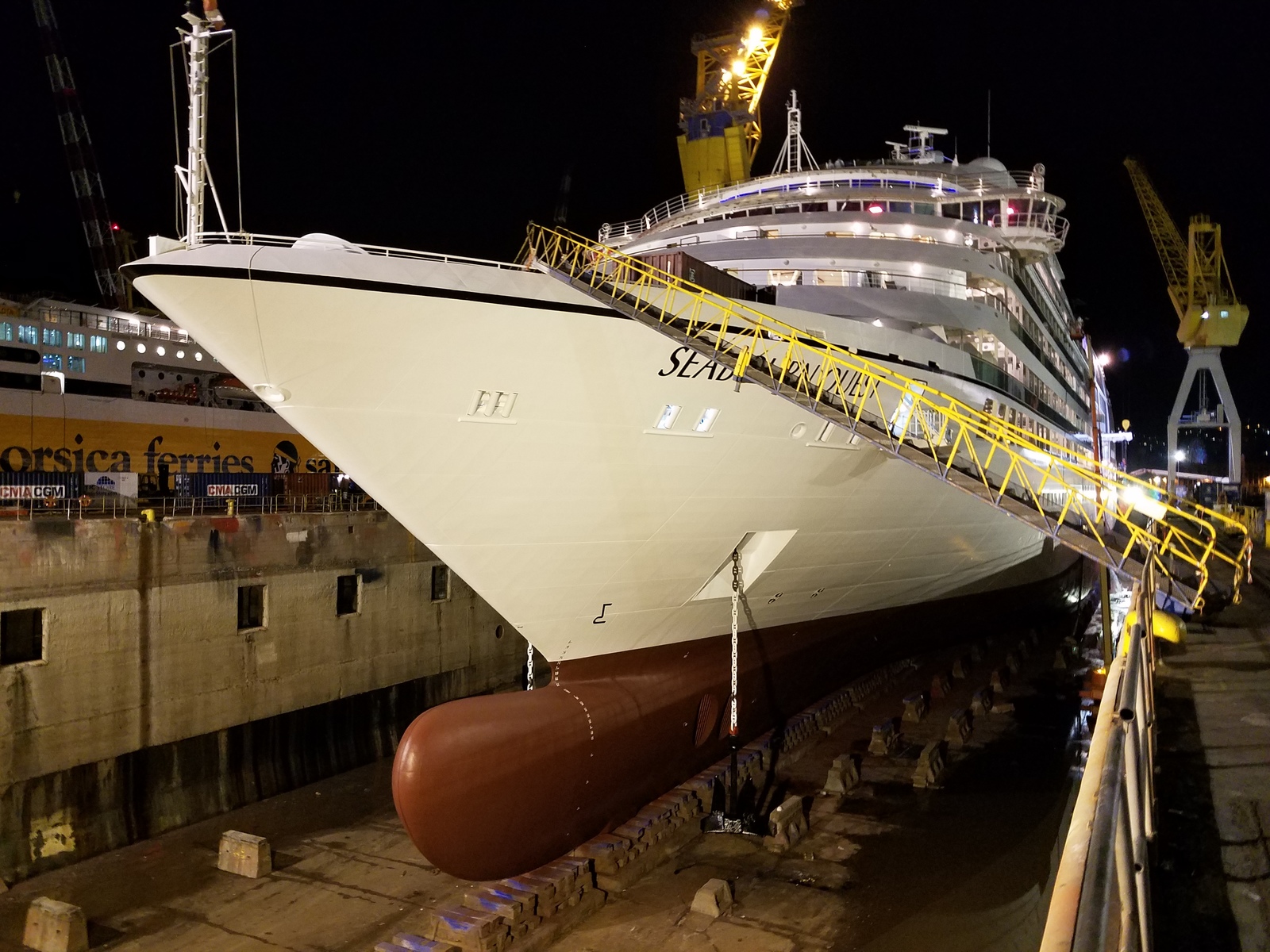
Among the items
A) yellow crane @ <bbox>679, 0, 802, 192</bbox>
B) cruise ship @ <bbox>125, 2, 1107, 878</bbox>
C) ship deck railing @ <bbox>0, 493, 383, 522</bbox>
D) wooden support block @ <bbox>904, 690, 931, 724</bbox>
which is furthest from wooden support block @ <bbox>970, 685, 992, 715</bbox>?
yellow crane @ <bbox>679, 0, 802, 192</bbox>

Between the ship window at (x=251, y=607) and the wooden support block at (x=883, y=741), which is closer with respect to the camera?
the wooden support block at (x=883, y=741)

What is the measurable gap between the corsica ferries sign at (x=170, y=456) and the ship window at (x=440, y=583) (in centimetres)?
1347

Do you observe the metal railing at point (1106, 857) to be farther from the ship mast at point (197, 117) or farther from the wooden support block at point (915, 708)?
the wooden support block at point (915, 708)

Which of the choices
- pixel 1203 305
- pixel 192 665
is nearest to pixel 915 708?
pixel 192 665

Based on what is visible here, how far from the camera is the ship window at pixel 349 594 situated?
16984 millimetres

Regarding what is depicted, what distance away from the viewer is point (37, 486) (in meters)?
16.1

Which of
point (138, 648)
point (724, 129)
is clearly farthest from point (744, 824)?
point (724, 129)

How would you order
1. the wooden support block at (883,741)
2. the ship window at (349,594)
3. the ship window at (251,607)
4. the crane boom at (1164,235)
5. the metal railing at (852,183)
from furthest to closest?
the crane boom at (1164,235) < the metal railing at (852,183) < the ship window at (349,594) < the ship window at (251,607) < the wooden support block at (883,741)

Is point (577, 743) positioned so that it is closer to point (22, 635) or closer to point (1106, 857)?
point (1106, 857)

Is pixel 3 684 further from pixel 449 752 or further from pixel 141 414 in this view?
pixel 141 414

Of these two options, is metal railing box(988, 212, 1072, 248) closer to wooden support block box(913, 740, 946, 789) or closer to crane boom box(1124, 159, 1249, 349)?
wooden support block box(913, 740, 946, 789)

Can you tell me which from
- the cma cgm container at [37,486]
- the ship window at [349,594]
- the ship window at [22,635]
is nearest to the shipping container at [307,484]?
the ship window at [349,594]

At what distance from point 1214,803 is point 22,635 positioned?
14.5m

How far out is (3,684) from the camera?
1169 centimetres
